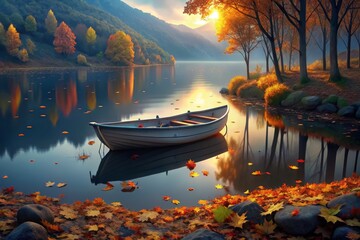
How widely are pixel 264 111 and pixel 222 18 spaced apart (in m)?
20.1

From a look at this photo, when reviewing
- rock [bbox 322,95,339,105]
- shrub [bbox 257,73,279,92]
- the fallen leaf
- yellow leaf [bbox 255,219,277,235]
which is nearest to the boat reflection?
the fallen leaf

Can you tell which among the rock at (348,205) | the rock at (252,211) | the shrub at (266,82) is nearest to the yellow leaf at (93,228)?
the rock at (252,211)

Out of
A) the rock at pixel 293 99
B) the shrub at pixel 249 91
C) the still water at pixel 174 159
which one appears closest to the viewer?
the still water at pixel 174 159

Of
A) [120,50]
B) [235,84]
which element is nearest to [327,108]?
[235,84]

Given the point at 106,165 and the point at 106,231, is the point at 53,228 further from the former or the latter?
the point at 106,165

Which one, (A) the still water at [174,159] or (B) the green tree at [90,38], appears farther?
(B) the green tree at [90,38]

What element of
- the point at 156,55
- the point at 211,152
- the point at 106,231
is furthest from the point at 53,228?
the point at 156,55

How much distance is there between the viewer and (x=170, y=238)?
19.9 feet

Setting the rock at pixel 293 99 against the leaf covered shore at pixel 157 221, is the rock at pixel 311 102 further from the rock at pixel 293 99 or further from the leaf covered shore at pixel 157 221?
the leaf covered shore at pixel 157 221

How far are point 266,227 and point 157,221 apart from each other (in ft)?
7.88

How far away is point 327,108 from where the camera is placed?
20281 millimetres

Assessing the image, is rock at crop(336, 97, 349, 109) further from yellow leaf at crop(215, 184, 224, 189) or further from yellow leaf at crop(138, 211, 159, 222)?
yellow leaf at crop(138, 211, 159, 222)

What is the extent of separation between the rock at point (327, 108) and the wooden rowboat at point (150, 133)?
8.41m

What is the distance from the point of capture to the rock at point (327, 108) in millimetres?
19969
